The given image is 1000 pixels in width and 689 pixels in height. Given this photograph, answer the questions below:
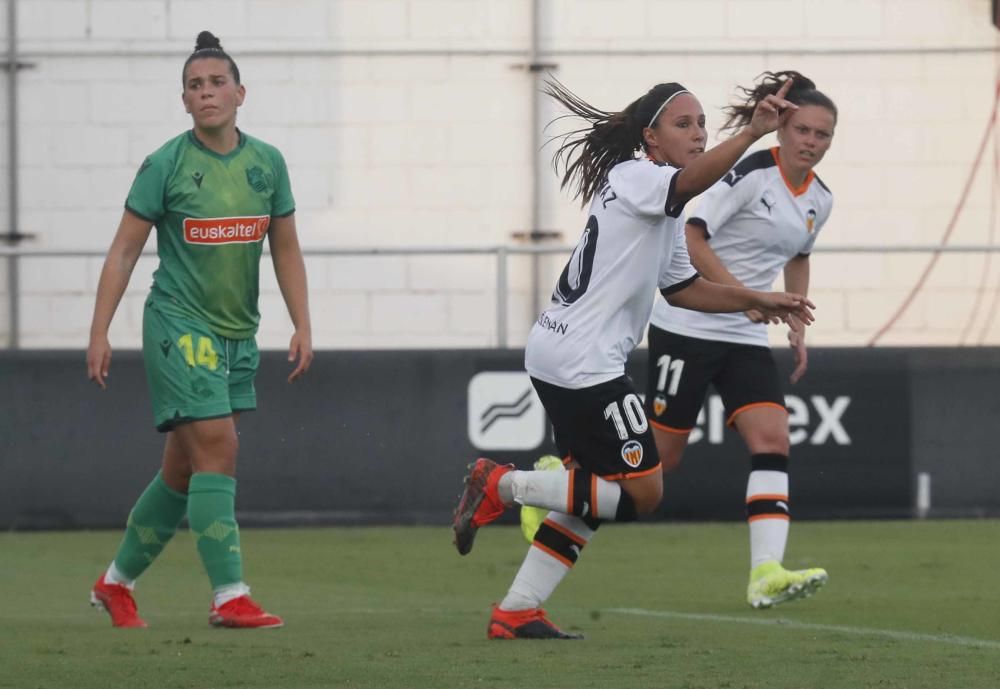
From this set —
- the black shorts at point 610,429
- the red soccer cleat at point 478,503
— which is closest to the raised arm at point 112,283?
the red soccer cleat at point 478,503

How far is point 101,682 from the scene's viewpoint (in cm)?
536

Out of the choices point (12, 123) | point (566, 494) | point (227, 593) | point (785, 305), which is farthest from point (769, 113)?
point (12, 123)

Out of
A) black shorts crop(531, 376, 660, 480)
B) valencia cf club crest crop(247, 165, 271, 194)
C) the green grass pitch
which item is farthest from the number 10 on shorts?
valencia cf club crest crop(247, 165, 271, 194)

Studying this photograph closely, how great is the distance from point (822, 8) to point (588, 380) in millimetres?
10540

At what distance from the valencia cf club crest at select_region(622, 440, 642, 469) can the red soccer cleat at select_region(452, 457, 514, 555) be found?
18.9 inches

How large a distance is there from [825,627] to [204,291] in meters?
2.35

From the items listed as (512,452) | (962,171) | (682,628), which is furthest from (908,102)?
(682,628)

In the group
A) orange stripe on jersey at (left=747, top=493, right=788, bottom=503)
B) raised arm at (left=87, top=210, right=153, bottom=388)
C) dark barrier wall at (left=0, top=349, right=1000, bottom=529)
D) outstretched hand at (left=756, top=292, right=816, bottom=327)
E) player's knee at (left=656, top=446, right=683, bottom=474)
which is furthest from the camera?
dark barrier wall at (left=0, top=349, right=1000, bottom=529)

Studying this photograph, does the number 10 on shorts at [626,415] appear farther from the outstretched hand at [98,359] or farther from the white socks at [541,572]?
the outstretched hand at [98,359]

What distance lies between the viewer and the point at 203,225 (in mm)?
6789

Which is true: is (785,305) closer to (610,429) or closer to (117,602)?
(610,429)

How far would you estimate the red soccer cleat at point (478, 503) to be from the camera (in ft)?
21.6

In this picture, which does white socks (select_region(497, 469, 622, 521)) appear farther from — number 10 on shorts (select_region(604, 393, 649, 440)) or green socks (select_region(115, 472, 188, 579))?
green socks (select_region(115, 472, 188, 579))

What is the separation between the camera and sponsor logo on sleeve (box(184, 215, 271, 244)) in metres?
6.79
